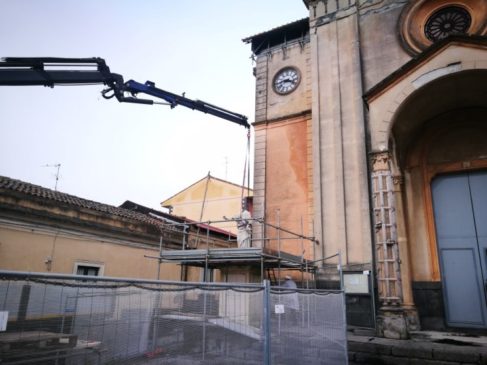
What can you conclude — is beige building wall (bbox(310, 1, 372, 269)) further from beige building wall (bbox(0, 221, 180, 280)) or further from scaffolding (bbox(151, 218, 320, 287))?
beige building wall (bbox(0, 221, 180, 280))

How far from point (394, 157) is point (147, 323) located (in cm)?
1021

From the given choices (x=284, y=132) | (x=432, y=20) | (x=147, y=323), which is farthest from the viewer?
(x=284, y=132)

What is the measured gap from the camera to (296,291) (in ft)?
20.4

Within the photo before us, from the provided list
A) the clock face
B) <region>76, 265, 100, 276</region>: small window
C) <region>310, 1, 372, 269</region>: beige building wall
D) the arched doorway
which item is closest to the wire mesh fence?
<region>310, 1, 372, 269</region>: beige building wall

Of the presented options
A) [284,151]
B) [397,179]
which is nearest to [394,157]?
[397,179]

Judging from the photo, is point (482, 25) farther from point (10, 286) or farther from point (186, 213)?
point (186, 213)

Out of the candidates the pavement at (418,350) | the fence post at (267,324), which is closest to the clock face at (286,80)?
the pavement at (418,350)

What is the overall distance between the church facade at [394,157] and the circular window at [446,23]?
0.11 ft

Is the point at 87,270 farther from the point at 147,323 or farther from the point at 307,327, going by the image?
the point at 147,323

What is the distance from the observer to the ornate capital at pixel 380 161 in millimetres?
10758

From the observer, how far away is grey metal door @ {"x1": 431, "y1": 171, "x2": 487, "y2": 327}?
11062 mm

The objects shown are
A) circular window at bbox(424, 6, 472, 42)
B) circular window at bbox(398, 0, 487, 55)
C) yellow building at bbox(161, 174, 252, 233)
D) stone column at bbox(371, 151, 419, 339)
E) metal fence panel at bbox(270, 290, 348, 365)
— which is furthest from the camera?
yellow building at bbox(161, 174, 252, 233)

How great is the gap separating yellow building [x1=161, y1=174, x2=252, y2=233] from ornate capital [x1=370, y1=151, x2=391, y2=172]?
18970 mm

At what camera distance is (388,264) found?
10.1m
